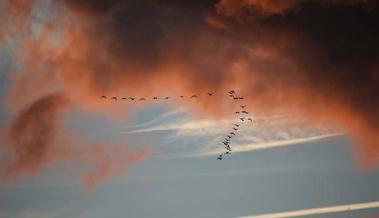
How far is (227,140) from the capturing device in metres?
171

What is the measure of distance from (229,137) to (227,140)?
489 centimetres

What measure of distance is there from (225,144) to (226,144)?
108 centimetres

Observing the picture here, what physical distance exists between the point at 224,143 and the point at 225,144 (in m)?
1.25

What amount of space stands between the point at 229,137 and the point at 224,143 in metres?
6.44

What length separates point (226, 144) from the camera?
16775cm

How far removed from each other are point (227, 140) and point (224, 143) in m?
3.72

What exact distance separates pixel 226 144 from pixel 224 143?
2.21 m

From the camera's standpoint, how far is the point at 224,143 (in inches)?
6673

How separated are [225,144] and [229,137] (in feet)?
21.0

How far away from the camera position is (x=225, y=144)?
169 metres

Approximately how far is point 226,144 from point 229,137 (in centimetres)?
589
